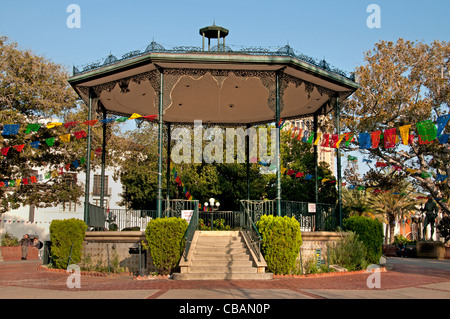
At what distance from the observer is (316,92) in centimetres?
2022

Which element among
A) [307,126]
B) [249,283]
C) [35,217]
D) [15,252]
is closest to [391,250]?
[307,126]

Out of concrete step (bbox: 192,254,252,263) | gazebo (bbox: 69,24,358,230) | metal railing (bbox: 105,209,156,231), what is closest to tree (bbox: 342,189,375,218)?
gazebo (bbox: 69,24,358,230)

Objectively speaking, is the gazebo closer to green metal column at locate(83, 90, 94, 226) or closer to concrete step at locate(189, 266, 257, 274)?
green metal column at locate(83, 90, 94, 226)

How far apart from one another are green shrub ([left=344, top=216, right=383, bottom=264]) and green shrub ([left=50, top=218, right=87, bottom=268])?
1035cm

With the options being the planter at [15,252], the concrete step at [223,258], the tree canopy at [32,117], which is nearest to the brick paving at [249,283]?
the concrete step at [223,258]

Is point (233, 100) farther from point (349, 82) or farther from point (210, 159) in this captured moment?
point (210, 159)

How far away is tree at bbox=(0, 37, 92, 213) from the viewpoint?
26.4m

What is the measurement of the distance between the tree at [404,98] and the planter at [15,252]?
24.6 metres

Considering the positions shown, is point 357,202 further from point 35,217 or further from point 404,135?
point 35,217

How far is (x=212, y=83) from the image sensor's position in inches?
769

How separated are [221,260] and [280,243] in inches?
77.4

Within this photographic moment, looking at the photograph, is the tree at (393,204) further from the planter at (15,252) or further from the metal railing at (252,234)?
the metal railing at (252,234)

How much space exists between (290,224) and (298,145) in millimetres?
32649
